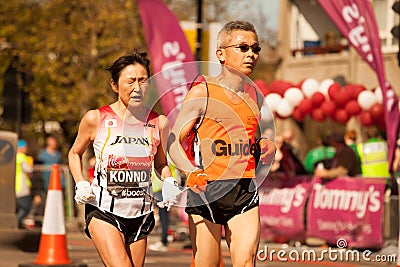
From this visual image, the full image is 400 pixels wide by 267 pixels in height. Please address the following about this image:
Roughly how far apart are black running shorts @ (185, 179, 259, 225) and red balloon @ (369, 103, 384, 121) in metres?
11.9

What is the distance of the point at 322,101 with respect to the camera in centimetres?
2047

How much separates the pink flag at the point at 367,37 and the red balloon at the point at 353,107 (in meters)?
2.27

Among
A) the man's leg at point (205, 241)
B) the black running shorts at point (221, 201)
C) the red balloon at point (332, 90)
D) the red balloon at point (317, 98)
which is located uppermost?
the red balloon at point (332, 90)

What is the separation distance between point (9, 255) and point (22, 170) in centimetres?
512

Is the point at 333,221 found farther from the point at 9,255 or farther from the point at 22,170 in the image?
the point at 22,170

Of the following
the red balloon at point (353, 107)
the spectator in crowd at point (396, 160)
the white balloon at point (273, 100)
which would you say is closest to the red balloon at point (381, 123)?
the red balloon at point (353, 107)

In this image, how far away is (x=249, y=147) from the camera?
7324mm

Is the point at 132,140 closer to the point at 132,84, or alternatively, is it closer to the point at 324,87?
the point at 132,84

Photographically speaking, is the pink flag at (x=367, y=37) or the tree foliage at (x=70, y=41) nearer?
the pink flag at (x=367, y=37)

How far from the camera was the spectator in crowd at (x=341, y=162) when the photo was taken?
15.8 m

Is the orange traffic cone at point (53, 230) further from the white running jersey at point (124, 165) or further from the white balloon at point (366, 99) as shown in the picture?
the white balloon at point (366, 99)

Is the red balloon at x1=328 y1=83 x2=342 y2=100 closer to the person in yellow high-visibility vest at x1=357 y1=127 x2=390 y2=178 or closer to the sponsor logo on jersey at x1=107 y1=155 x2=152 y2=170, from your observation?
the person in yellow high-visibility vest at x1=357 y1=127 x2=390 y2=178

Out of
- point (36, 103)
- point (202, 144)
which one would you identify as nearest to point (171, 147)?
point (202, 144)

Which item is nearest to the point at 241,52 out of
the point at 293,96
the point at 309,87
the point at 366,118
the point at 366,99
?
the point at 366,99
